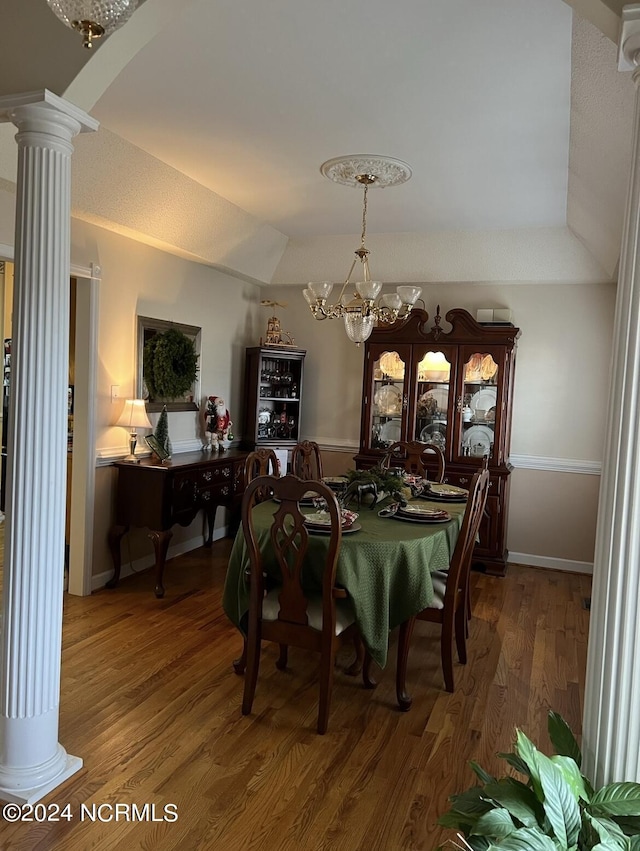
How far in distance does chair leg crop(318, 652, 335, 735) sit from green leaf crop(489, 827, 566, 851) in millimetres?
1416

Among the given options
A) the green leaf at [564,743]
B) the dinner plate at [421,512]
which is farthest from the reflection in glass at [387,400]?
the green leaf at [564,743]

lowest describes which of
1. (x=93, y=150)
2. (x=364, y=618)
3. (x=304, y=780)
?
(x=304, y=780)

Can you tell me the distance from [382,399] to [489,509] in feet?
4.26

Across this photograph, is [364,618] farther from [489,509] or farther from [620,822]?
[489,509]

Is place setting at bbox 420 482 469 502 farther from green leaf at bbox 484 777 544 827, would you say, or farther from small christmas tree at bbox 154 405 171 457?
green leaf at bbox 484 777 544 827

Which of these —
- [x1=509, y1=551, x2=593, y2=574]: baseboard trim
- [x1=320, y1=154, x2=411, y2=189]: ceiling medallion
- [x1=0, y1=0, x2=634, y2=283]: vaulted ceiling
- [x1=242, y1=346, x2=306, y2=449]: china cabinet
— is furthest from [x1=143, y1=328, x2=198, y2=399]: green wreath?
[x1=509, y1=551, x2=593, y2=574]: baseboard trim

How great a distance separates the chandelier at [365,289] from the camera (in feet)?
12.1

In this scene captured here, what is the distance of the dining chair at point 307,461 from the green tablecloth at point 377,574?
1372mm

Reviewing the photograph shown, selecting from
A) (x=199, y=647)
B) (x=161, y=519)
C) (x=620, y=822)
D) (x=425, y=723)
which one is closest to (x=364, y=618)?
(x=425, y=723)

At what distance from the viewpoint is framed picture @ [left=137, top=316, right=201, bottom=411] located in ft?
14.9

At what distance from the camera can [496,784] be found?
149 centimetres

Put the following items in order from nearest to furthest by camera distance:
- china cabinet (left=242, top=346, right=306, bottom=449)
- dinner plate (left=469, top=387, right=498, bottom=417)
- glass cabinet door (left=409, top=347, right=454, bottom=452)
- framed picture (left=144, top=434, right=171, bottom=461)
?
framed picture (left=144, top=434, right=171, bottom=461), dinner plate (left=469, top=387, right=498, bottom=417), glass cabinet door (left=409, top=347, right=454, bottom=452), china cabinet (left=242, top=346, right=306, bottom=449)

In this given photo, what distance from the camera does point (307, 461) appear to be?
439cm

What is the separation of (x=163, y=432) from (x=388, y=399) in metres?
2.00
